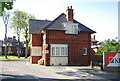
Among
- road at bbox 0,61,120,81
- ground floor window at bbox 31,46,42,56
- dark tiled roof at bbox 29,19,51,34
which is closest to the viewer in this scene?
road at bbox 0,61,120,81

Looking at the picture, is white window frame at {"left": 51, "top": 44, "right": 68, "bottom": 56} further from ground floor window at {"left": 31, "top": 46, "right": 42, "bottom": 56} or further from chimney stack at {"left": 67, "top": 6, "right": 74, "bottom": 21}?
ground floor window at {"left": 31, "top": 46, "right": 42, "bottom": 56}

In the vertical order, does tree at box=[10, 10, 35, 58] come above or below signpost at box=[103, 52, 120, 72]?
above

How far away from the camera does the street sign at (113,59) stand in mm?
16750

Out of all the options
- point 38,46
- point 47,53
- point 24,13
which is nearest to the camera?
point 47,53

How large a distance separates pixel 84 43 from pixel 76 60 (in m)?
3.17

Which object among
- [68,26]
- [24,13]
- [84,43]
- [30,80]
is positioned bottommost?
[30,80]

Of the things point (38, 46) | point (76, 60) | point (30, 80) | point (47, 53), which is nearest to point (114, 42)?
point (76, 60)

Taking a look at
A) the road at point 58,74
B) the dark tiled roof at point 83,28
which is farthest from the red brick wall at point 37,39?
the road at point 58,74

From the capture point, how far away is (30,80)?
1198 centimetres

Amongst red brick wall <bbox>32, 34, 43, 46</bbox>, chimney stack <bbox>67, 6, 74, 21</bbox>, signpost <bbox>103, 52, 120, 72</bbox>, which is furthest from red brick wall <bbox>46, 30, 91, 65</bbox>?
signpost <bbox>103, 52, 120, 72</bbox>

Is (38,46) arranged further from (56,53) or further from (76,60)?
(76,60)

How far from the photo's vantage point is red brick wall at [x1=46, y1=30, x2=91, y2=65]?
2436 cm

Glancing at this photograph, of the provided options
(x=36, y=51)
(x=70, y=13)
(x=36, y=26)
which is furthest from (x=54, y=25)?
(x=36, y=51)

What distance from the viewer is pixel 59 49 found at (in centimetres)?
2433
